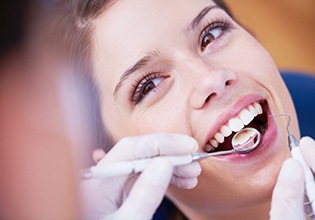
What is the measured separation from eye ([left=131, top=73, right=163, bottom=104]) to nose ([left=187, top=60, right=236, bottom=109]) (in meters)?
0.06

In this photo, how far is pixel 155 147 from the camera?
0.68 metres

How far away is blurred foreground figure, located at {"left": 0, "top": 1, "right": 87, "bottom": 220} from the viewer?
2.37ft

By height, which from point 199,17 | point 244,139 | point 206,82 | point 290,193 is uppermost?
point 199,17

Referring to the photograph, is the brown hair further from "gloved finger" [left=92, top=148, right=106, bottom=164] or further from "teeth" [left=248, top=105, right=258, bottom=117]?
"teeth" [left=248, top=105, right=258, bottom=117]

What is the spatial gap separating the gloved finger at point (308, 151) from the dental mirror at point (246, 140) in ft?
0.25

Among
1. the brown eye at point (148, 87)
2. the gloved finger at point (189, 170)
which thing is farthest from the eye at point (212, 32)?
the gloved finger at point (189, 170)

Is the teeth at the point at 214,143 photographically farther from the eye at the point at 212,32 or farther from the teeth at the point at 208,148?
the eye at the point at 212,32

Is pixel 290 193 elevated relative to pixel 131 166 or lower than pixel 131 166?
lower

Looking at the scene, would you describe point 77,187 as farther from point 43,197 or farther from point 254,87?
point 254,87

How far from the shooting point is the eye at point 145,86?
0.77 metres

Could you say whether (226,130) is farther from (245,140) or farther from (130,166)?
(130,166)

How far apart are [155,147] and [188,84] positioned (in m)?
0.13

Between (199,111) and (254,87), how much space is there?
4.2 inches

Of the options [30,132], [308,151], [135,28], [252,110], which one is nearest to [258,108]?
[252,110]
